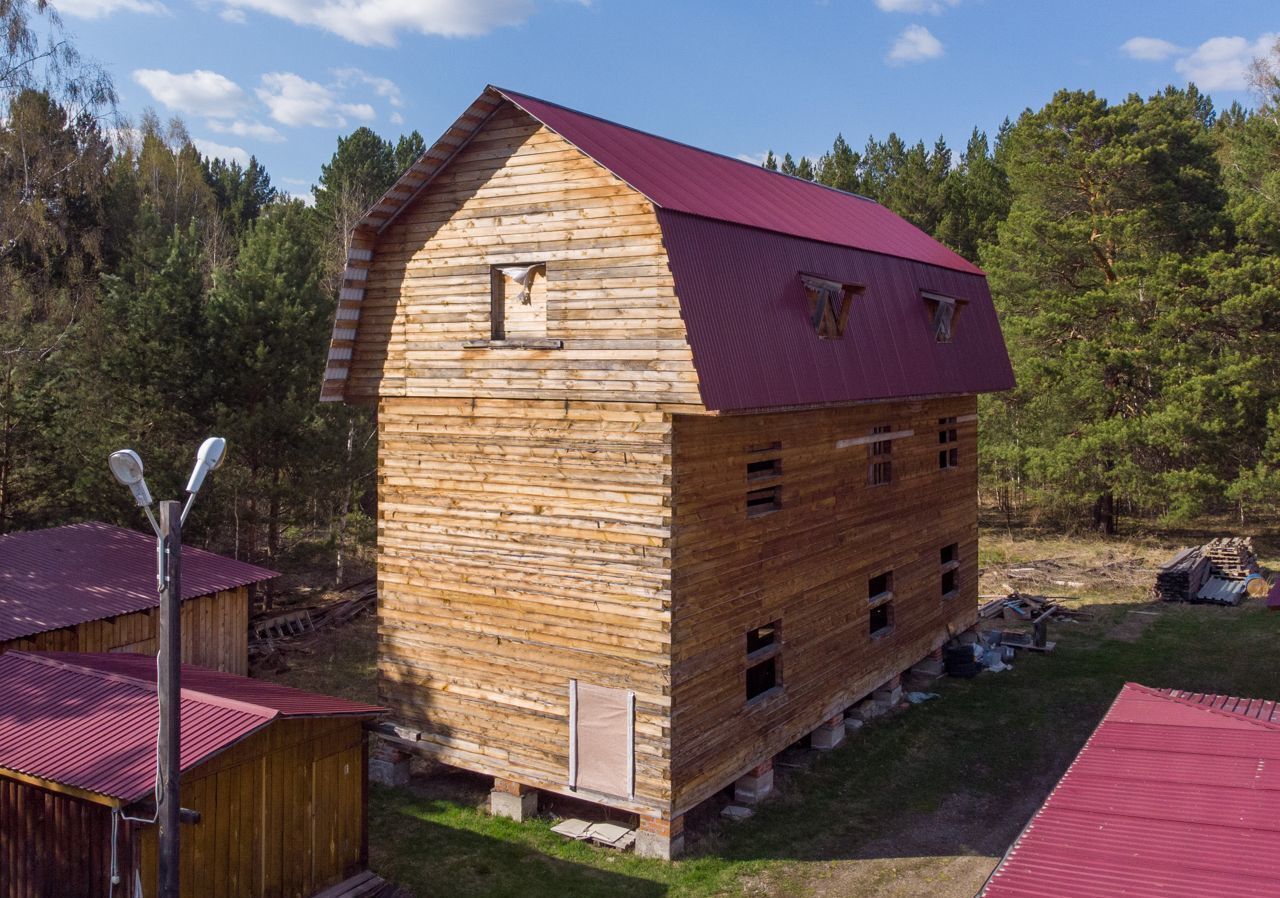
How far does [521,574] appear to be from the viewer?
541 inches

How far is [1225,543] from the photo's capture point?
29.9 m

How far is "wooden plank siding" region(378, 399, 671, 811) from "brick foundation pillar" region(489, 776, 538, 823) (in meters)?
0.17

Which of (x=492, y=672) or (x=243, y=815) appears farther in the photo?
(x=492, y=672)

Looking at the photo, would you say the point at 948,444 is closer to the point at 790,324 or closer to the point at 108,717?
the point at 790,324

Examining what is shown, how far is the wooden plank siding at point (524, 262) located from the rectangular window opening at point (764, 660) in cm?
426

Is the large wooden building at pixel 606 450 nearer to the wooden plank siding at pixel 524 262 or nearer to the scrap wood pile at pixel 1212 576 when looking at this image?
the wooden plank siding at pixel 524 262

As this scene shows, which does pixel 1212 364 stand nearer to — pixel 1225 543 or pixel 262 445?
pixel 1225 543

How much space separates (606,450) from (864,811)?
6313mm

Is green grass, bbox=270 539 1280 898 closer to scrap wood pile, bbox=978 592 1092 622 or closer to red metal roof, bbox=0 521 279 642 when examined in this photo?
red metal roof, bbox=0 521 279 642

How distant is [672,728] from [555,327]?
17.6 feet

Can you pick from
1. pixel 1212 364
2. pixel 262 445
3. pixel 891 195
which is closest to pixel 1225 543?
pixel 1212 364

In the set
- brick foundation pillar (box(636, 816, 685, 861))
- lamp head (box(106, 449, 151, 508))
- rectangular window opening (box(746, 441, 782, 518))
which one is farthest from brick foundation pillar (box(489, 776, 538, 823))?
lamp head (box(106, 449, 151, 508))

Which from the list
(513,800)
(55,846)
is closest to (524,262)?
(513,800)

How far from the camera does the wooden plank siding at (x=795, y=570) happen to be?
1283 cm
